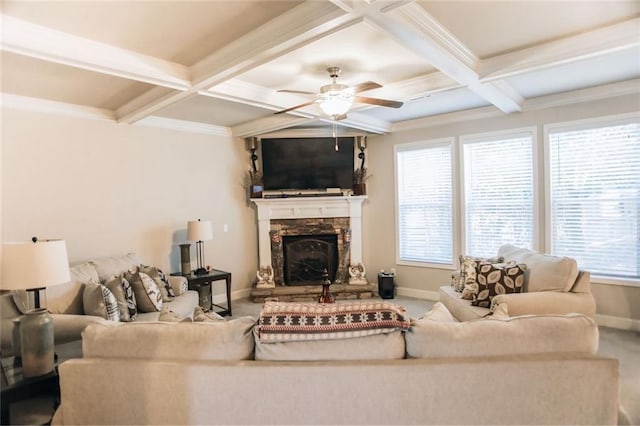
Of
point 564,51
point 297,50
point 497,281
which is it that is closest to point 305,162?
point 297,50

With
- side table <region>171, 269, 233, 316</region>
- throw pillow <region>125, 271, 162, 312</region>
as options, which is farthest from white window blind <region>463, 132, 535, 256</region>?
throw pillow <region>125, 271, 162, 312</region>

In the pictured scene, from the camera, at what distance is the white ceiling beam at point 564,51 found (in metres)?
2.63

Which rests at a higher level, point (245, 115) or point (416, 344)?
point (245, 115)

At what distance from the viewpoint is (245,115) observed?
16.1 ft

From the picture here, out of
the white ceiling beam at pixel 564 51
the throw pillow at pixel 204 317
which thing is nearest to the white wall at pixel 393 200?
the white ceiling beam at pixel 564 51

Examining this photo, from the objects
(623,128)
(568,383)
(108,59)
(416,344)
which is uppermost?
(108,59)

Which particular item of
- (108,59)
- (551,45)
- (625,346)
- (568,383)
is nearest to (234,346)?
(568,383)

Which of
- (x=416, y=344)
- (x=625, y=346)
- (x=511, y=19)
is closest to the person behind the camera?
(x=416, y=344)

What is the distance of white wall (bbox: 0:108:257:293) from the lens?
12.5ft

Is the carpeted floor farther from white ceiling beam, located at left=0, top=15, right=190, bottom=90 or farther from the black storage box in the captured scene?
white ceiling beam, located at left=0, top=15, right=190, bottom=90

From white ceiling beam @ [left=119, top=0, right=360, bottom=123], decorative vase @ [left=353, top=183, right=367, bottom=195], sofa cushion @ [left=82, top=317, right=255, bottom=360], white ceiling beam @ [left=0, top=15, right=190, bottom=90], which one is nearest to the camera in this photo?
sofa cushion @ [left=82, top=317, right=255, bottom=360]

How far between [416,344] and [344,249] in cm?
423

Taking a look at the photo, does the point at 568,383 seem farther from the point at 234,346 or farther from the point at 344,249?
the point at 344,249

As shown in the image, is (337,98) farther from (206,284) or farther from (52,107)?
(52,107)
